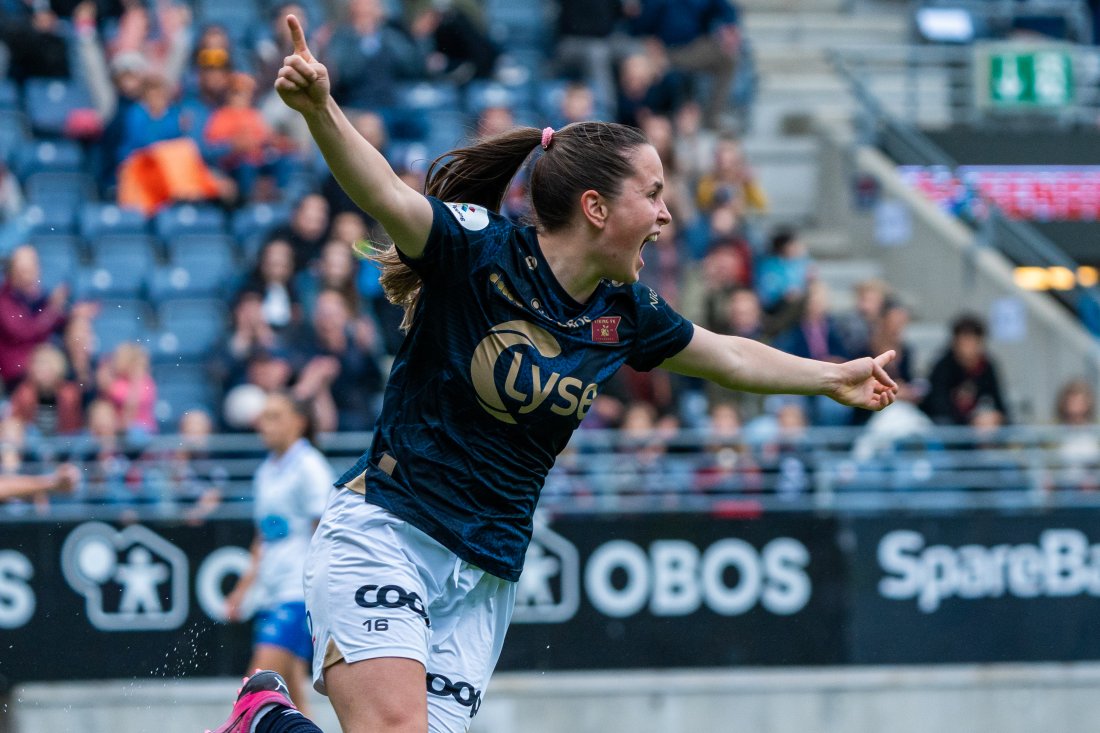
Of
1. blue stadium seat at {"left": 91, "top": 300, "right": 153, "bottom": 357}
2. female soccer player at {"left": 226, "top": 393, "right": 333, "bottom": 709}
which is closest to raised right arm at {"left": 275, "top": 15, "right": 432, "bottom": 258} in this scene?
female soccer player at {"left": 226, "top": 393, "right": 333, "bottom": 709}

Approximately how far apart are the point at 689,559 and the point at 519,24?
6.90 metres

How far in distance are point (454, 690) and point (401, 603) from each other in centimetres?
33

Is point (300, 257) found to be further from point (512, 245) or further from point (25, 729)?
point (512, 245)

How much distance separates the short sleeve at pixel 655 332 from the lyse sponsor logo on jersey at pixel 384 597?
935mm

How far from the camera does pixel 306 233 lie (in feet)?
38.6

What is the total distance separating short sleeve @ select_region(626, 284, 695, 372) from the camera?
470 centimetres

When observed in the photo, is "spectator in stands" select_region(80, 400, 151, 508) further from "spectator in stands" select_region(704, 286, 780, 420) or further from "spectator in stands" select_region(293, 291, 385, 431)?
"spectator in stands" select_region(704, 286, 780, 420)

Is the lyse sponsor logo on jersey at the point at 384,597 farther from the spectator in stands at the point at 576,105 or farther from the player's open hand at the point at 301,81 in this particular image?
the spectator in stands at the point at 576,105

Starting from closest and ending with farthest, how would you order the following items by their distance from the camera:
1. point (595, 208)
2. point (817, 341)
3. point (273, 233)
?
point (595, 208) < point (273, 233) < point (817, 341)

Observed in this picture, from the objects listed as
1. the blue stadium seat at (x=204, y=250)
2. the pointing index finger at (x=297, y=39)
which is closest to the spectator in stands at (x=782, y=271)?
the blue stadium seat at (x=204, y=250)

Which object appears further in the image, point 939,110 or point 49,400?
point 939,110

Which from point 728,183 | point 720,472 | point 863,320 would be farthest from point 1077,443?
point 728,183

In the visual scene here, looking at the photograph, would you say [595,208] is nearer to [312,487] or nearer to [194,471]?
[312,487]

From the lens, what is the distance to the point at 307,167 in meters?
12.7
